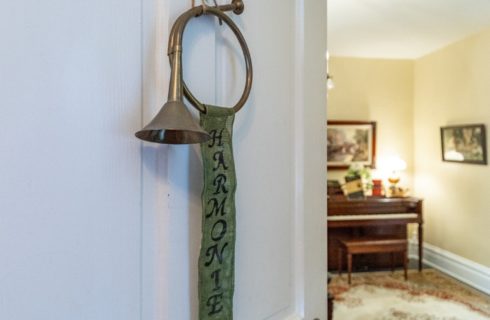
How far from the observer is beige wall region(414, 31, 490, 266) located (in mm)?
3381

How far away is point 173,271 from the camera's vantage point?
1.68 feet

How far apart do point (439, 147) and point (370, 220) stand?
1.21 meters

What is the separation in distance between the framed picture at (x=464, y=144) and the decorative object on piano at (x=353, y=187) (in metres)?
0.97

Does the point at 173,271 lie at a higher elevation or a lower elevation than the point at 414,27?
lower

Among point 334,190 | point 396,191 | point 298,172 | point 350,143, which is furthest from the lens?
point 350,143

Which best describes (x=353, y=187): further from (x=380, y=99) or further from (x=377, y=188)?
(x=380, y=99)

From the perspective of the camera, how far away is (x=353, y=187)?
12.8 ft

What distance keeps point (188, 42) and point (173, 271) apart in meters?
0.34

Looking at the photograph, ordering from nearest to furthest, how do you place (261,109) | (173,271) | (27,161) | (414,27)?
(27,161) < (173,271) < (261,109) < (414,27)

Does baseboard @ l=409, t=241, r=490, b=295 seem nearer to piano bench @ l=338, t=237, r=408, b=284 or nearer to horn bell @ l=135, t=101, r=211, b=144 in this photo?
piano bench @ l=338, t=237, r=408, b=284

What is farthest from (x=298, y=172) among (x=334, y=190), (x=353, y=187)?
(x=353, y=187)

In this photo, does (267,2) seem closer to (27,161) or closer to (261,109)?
(261,109)

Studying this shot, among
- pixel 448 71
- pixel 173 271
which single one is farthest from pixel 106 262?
pixel 448 71

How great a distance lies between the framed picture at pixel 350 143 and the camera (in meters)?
4.23
